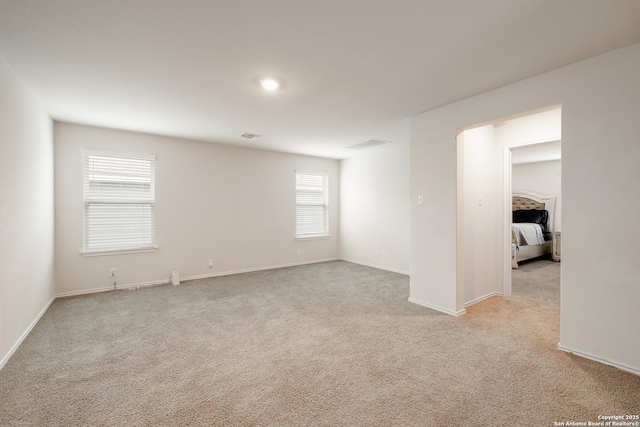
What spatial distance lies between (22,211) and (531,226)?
8.25 meters

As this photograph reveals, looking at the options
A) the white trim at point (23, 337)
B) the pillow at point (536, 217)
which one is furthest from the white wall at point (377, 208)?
the white trim at point (23, 337)

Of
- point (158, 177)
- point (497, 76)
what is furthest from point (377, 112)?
point (158, 177)

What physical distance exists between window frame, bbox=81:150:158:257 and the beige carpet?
0.81m

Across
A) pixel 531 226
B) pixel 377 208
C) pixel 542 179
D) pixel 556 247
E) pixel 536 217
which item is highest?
pixel 542 179

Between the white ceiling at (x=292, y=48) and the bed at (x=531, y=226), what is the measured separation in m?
4.09

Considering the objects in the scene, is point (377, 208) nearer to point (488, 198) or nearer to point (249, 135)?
point (488, 198)

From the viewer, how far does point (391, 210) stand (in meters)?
5.49

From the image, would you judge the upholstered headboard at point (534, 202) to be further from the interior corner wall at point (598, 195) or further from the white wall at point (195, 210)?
the white wall at point (195, 210)

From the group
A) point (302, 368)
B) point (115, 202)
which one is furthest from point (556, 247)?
point (115, 202)

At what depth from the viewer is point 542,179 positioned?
284 inches

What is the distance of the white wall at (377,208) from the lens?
207 inches

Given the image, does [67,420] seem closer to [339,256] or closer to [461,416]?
[461,416]

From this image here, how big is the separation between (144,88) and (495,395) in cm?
388

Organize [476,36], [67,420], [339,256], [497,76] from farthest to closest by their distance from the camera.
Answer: [339,256]
[497,76]
[476,36]
[67,420]
